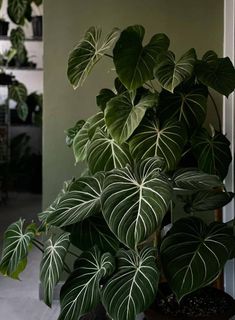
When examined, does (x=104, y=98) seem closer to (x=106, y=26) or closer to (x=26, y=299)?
(x=106, y=26)

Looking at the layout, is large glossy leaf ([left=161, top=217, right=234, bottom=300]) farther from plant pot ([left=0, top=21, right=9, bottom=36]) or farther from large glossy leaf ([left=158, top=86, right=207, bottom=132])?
plant pot ([left=0, top=21, right=9, bottom=36])

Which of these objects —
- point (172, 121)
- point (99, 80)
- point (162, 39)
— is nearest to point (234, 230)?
point (172, 121)

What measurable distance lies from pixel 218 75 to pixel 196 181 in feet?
1.56

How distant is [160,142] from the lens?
1722 mm

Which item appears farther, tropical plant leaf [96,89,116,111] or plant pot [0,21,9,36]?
plant pot [0,21,9,36]

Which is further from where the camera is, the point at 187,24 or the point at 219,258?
the point at 187,24

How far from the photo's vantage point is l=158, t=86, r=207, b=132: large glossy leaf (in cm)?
182

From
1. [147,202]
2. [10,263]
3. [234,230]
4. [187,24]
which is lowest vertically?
[10,263]

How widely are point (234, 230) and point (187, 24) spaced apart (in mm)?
1177

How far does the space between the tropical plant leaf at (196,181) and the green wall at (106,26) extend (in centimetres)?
98

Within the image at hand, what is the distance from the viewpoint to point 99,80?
2.44m

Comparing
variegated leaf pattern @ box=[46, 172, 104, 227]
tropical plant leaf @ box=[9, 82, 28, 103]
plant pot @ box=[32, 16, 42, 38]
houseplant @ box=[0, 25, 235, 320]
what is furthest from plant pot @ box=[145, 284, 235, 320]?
plant pot @ box=[32, 16, 42, 38]

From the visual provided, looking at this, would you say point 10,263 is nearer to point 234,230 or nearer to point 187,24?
point 234,230

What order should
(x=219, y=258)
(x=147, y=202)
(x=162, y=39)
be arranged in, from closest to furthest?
(x=147, y=202) → (x=219, y=258) → (x=162, y=39)
